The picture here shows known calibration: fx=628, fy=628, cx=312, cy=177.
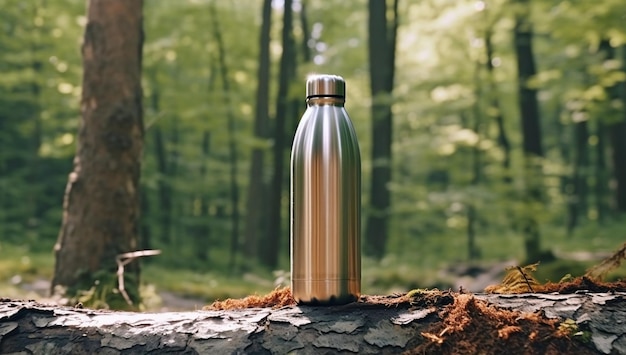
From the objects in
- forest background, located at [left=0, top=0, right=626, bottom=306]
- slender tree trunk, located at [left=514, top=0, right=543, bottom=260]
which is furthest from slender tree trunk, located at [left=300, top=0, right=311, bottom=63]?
slender tree trunk, located at [left=514, top=0, right=543, bottom=260]

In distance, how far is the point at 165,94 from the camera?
58.7ft

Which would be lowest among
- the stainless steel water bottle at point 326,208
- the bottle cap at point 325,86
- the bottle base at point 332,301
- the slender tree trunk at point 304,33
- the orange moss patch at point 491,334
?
the orange moss patch at point 491,334

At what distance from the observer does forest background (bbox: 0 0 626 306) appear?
11.5m

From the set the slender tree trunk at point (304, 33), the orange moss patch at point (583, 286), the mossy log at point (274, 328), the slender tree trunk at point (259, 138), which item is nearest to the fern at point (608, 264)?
the orange moss patch at point (583, 286)

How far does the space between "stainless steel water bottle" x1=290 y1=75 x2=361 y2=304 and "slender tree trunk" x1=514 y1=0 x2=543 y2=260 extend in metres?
9.70

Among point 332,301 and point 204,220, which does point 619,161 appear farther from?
point 332,301

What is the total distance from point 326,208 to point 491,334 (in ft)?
1.77

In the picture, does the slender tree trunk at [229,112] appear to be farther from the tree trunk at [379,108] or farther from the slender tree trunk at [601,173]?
the slender tree trunk at [601,173]

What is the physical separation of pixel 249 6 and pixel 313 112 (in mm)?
19380

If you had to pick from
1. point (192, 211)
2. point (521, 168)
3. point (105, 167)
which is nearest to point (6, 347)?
point (105, 167)

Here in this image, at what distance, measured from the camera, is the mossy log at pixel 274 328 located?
1600 mm

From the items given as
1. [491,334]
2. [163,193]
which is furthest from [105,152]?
[163,193]

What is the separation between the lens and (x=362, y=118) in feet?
77.6

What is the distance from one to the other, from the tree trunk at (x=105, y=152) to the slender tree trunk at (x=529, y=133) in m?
7.90
